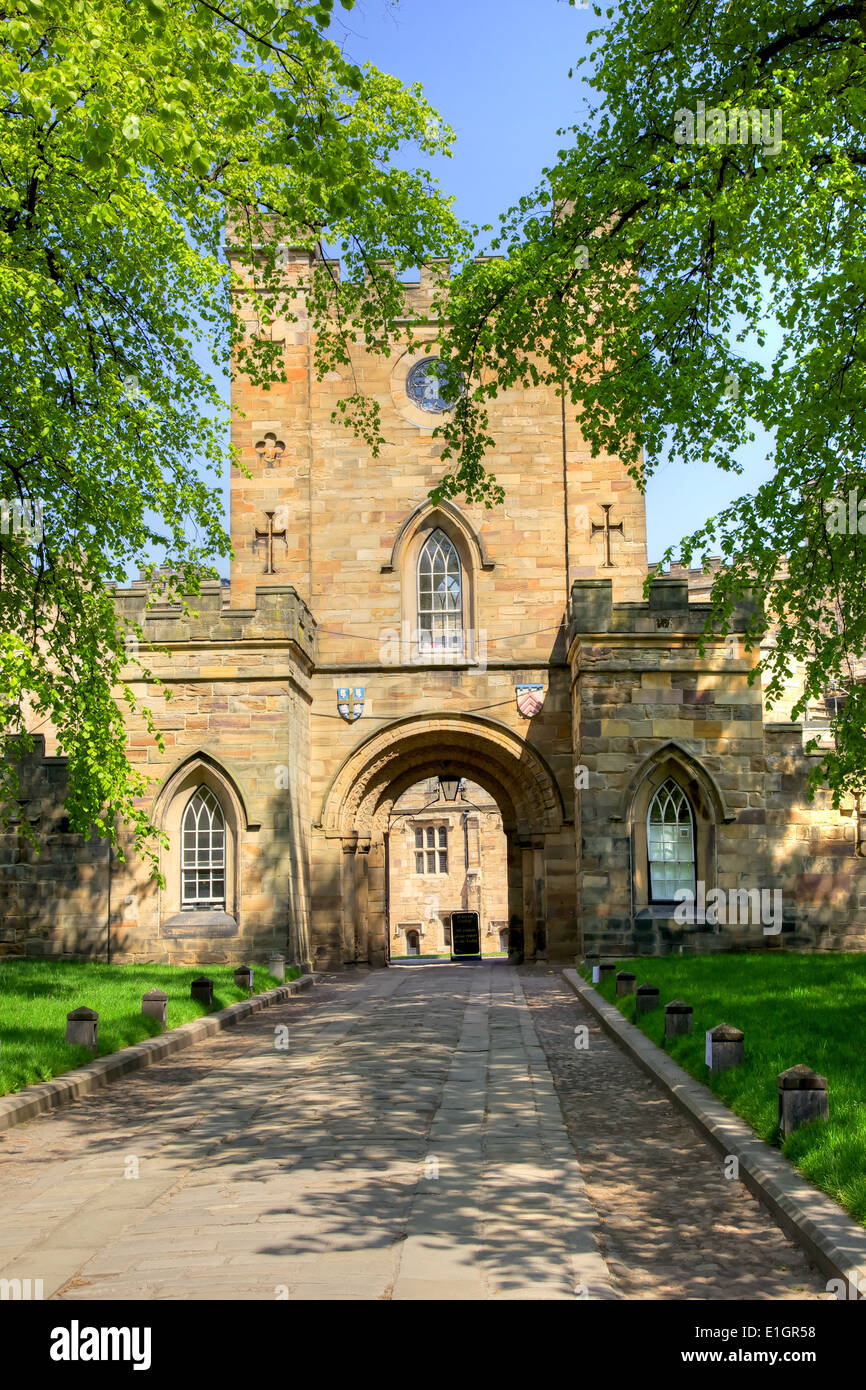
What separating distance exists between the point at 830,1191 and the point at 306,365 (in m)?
21.1

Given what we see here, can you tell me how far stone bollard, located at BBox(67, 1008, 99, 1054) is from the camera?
1062 cm

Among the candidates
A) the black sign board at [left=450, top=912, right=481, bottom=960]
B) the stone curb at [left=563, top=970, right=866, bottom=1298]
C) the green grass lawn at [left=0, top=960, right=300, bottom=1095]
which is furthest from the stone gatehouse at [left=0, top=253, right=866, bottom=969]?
the black sign board at [left=450, top=912, right=481, bottom=960]

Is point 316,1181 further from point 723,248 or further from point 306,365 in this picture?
point 306,365

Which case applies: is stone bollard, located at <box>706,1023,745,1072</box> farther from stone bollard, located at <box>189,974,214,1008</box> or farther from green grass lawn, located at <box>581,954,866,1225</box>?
stone bollard, located at <box>189,974,214,1008</box>

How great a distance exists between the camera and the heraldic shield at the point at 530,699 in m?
23.2

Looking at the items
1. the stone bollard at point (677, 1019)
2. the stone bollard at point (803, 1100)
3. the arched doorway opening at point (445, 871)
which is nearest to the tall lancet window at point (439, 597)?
the stone bollard at point (677, 1019)

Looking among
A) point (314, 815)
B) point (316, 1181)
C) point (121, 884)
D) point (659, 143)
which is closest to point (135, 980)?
point (121, 884)

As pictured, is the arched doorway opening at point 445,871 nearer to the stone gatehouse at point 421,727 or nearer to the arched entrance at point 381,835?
the stone gatehouse at point 421,727

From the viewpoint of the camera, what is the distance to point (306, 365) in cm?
2434

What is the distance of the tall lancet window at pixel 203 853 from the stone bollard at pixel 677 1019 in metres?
10.9

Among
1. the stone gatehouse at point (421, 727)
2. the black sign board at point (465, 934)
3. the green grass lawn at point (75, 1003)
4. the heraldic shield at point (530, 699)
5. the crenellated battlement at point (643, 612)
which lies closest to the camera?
the green grass lawn at point (75, 1003)

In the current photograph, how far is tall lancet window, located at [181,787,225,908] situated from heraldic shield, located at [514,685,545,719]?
6045 millimetres

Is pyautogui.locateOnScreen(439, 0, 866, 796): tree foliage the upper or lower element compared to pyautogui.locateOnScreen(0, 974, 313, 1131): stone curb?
upper

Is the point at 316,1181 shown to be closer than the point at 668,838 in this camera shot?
Yes
